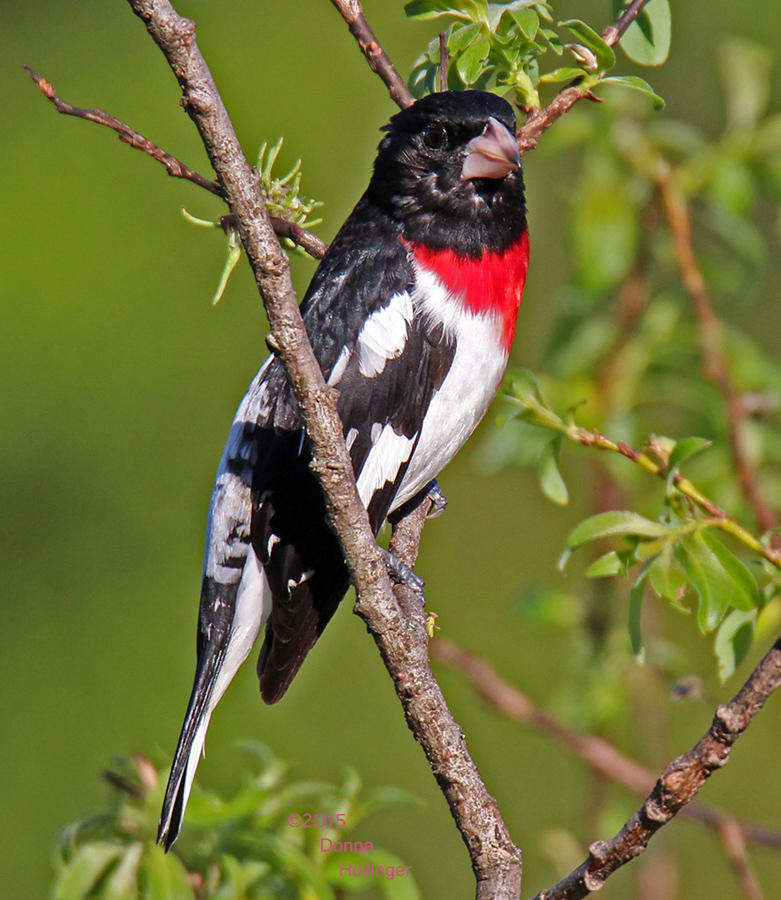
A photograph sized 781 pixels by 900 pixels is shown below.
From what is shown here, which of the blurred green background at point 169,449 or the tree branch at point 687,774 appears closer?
the tree branch at point 687,774

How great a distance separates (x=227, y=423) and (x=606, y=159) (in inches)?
179

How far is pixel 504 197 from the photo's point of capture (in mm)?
2699

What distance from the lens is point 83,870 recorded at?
2117 mm

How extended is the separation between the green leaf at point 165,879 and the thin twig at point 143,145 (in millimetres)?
1190

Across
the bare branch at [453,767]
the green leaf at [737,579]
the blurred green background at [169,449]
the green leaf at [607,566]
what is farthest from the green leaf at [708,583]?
the blurred green background at [169,449]

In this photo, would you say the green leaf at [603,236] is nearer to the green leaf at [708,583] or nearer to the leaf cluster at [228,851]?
the green leaf at [708,583]

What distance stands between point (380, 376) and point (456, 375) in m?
0.19

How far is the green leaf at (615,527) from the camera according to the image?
187 cm

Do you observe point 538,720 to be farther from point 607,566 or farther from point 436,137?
point 436,137

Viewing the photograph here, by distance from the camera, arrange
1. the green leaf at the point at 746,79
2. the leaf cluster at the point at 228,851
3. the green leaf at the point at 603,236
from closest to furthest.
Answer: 1. the leaf cluster at the point at 228,851
2. the green leaf at the point at 603,236
3. the green leaf at the point at 746,79

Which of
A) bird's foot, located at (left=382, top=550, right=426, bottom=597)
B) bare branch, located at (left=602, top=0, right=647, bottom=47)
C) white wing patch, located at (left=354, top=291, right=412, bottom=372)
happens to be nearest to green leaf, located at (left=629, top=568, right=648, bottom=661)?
bird's foot, located at (left=382, top=550, right=426, bottom=597)

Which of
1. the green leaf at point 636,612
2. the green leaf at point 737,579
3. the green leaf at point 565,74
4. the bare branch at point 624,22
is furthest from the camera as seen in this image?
the bare branch at point 624,22

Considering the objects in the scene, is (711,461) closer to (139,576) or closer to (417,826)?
(417,826)

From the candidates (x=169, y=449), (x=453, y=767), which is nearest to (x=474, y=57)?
(x=453, y=767)
